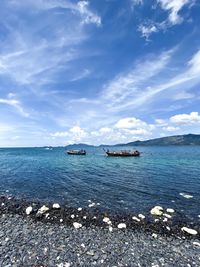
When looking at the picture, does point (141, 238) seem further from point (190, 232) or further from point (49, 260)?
point (49, 260)

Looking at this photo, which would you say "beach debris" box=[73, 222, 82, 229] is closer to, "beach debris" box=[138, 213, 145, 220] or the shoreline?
the shoreline

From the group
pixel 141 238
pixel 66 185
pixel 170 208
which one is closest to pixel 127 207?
pixel 170 208

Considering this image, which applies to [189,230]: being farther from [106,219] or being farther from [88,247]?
[88,247]

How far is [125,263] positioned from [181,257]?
122 inches

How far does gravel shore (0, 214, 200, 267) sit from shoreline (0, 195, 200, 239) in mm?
688

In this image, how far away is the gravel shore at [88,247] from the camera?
30.6 ft

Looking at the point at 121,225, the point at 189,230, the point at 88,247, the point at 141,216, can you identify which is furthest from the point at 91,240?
the point at 189,230

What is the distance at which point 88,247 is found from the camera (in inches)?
418

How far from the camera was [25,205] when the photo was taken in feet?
60.1

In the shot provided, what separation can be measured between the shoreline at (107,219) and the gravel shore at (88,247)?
2.26ft

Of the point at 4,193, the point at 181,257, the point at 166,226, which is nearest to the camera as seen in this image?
the point at 181,257

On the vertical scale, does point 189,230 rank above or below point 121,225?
below

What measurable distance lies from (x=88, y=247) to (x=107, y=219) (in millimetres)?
4388

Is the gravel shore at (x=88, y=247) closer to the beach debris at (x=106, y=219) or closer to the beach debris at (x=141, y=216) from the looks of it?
the beach debris at (x=106, y=219)
